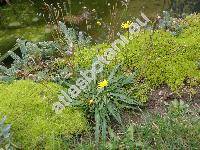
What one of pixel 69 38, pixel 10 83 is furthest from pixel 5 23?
pixel 10 83

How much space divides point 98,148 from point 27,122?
0.89m

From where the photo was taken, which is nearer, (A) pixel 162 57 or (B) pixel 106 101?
(B) pixel 106 101

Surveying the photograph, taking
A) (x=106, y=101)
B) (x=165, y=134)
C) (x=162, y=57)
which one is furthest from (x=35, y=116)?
(x=162, y=57)

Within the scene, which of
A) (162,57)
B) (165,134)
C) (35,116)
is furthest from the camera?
(162,57)

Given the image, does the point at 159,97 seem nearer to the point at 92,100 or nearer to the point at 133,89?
the point at 133,89

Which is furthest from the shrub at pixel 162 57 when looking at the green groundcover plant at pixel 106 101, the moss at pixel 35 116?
the moss at pixel 35 116

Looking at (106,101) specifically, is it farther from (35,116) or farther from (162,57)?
(162,57)

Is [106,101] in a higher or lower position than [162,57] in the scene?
lower

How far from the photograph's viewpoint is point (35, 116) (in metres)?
4.65

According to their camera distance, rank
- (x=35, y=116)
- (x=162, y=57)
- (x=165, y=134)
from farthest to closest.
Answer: (x=162, y=57), (x=35, y=116), (x=165, y=134)

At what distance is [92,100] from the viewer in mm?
4691

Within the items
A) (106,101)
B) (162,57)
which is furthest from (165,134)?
(162,57)

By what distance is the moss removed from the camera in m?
4.46

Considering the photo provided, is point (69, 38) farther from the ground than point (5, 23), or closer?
farther from the ground
